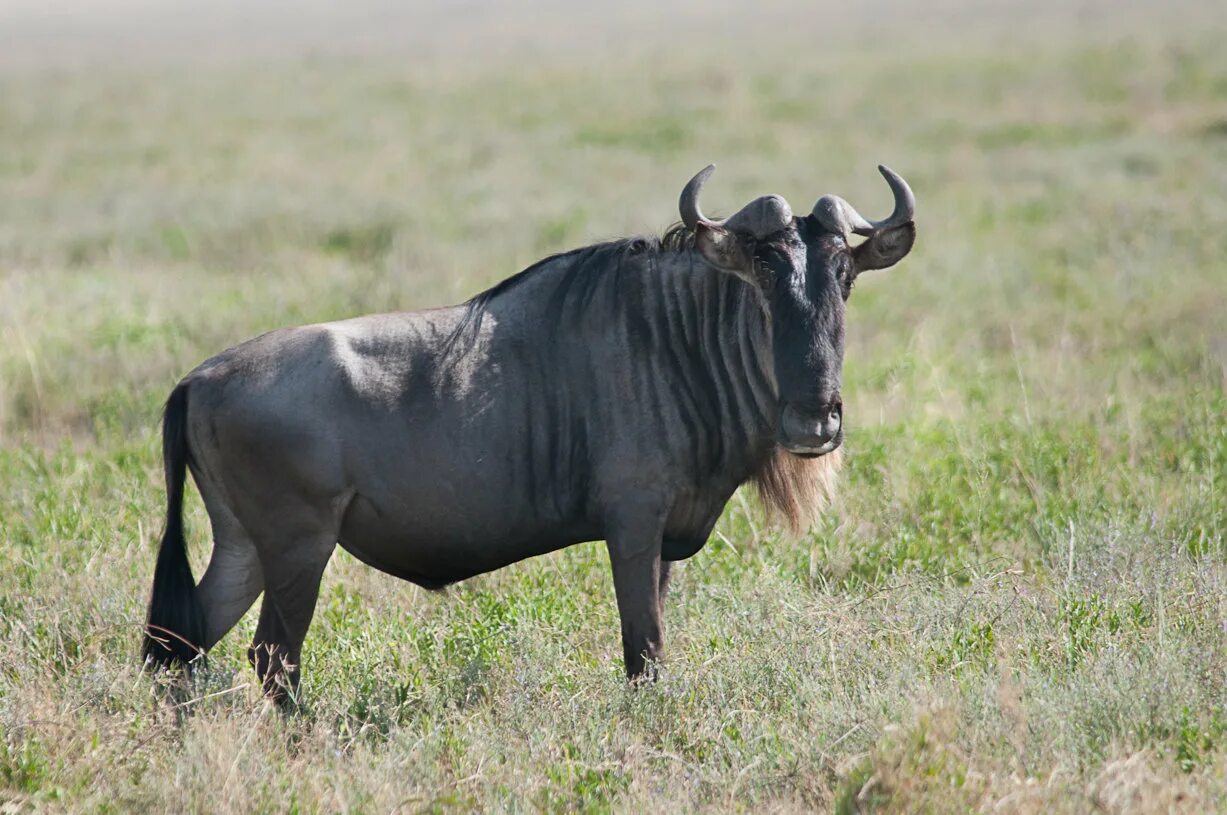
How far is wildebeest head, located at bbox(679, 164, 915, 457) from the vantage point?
4.42 metres

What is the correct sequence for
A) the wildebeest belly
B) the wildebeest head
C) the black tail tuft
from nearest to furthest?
the wildebeest head → the wildebeest belly → the black tail tuft

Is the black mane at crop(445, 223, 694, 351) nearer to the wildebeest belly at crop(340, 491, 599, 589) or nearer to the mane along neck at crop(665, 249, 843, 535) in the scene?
the mane along neck at crop(665, 249, 843, 535)

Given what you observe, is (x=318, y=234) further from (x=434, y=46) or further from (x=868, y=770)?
(x=434, y=46)

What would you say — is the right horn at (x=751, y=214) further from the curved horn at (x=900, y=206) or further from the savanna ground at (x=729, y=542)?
the savanna ground at (x=729, y=542)

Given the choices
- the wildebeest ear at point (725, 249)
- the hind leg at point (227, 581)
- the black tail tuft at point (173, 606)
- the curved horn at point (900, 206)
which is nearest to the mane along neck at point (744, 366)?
the wildebeest ear at point (725, 249)

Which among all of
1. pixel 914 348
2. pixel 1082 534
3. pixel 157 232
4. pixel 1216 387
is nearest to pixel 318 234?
pixel 157 232

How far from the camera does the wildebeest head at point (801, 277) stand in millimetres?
4422

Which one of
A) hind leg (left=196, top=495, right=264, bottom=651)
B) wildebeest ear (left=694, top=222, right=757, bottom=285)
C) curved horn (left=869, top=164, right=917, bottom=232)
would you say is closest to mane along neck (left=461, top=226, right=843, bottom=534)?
wildebeest ear (left=694, top=222, right=757, bottom=285)

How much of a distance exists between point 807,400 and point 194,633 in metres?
2.35

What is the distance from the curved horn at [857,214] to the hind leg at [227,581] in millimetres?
2330

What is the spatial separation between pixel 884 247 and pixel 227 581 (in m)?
2.62

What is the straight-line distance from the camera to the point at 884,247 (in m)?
4.77

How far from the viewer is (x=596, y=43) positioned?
222 feet

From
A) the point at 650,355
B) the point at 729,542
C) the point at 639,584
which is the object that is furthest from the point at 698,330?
the point at 729,542
